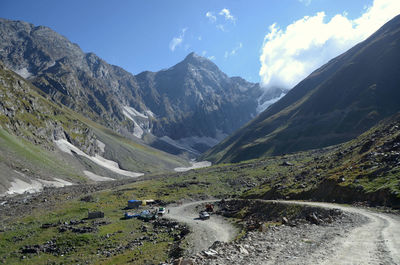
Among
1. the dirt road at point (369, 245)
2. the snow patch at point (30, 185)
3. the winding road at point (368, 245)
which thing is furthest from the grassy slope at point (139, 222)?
the snow patch at point (30, 185)

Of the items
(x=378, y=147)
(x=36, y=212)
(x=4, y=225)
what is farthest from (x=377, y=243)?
(x=36, y=212)

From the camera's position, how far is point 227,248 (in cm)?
1962

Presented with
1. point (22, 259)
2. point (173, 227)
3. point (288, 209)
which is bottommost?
point (22, 259)

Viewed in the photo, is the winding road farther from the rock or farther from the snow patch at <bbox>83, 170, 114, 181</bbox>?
the snow patch at <bbox>83, 170, 114, 181</bbox>

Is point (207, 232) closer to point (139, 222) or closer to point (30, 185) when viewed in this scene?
point (139, 222)

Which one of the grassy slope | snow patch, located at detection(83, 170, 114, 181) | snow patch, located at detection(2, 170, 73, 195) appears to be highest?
the grassy slope

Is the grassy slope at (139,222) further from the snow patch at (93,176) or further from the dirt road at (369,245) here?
the snow patch at (93,176)

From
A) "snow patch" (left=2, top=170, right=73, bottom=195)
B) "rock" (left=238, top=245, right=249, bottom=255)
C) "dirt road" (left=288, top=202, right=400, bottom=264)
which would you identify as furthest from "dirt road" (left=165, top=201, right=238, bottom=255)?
"snow patch" (left=2, top=170, right=73, bottom=195)

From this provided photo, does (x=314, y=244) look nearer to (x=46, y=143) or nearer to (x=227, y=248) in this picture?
(x=227, y=248)

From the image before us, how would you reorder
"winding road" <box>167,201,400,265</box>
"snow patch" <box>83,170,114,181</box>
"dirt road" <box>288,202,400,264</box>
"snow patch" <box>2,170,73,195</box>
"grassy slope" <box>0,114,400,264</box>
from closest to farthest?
"dirt road" <box>288,202,400,264</box>, "winding road" <box>167,201,400,265</box>, "grassy slope" <box>0,114,400,264</box>, "snow patch" <box>2,170,73,195</box>, "snow patch" <box>83,170,114,181</box>

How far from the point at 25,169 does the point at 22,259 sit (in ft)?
A: 373

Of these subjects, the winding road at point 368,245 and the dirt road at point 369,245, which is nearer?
the dirt road at point 369,245

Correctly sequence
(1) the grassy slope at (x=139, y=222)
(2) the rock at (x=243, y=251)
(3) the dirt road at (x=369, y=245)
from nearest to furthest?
(3) the dirt road at (x=369, y=245)
(2) the rock at (x=243, y=251)
(1) the grassy slope at (x=139, y=222)

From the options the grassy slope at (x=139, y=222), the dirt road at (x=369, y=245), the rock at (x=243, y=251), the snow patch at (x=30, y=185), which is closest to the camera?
the dirt road at (x=369, y=245)
